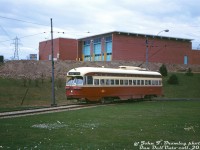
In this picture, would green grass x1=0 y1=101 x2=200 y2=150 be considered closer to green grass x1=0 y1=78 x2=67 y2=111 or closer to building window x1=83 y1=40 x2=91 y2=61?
green grass x1=0 y1=78 x2=67 y2=111

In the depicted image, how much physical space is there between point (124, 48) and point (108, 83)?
1251 inches

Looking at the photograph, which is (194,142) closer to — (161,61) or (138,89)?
(138,89)

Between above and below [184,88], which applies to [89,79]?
above

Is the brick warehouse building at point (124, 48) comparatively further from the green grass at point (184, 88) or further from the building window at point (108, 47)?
the green grass at point (184, 88)

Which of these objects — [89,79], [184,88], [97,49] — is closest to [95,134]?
[89,79]

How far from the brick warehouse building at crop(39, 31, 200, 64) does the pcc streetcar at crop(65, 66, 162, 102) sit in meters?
25.5

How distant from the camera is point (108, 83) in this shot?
29.9m

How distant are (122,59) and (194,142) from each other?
166 feet

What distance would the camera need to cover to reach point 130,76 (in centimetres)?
3238

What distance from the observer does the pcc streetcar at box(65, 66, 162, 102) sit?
27984mm

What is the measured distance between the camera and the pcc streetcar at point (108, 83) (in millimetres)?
27984

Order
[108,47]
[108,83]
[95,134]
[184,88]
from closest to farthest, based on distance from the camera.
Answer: [95,134] < [108,83] < [184,88] < [108,47]

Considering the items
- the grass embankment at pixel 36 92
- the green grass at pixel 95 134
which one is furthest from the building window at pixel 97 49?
the green grass at pixel 95 134

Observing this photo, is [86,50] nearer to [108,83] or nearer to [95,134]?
[108,83]
